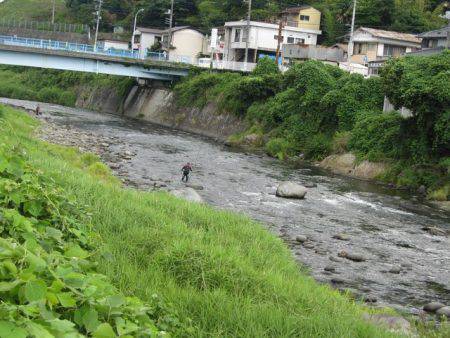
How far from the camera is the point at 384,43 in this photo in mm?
48312

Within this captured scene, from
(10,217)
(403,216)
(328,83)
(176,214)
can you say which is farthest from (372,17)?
(10,217)

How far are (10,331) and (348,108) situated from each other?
32.3m

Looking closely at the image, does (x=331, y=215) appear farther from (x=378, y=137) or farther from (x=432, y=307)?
(x=378, y=137)

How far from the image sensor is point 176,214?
1000cm

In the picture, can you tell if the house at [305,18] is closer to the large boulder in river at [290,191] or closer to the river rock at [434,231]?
the large boulder in river at [290,191]

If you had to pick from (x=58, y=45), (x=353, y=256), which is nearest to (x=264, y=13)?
(x=58, y=45)

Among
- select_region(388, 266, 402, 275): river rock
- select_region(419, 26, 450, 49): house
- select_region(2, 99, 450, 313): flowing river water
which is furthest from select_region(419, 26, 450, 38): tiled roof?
select_region(388, 266, 402, 275): river rock

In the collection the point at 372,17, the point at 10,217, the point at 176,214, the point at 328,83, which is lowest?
the point at 176,214

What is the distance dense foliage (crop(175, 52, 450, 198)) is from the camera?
25609mm

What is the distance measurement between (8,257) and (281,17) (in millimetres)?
60753

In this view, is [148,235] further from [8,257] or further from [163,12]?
[163,12]

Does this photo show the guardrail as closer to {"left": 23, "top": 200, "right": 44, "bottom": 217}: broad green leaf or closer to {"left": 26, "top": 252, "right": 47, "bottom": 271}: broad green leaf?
{"left": 23, "top": 200, "right": 44, "bottom": 217}: broad green leaf

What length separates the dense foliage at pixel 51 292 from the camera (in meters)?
3.48

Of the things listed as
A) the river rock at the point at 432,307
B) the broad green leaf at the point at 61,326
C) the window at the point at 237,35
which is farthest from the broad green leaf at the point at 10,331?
the window at the point at 237,35
